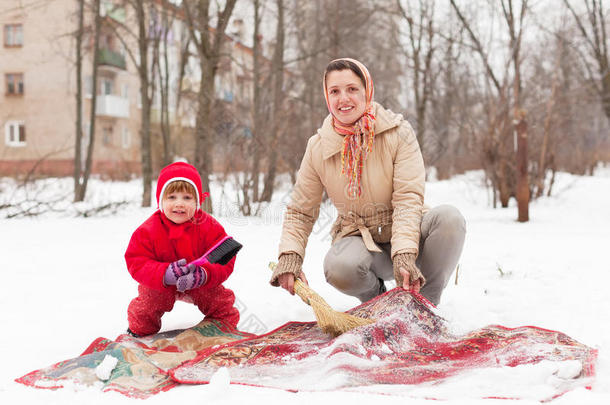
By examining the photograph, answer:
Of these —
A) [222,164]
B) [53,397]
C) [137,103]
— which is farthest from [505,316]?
[137,103]

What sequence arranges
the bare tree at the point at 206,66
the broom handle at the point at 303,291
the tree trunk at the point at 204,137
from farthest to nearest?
the tree trunk at the point at 204,137, the bare tree at the point at 206,66, the broom handle at the point at 303,291

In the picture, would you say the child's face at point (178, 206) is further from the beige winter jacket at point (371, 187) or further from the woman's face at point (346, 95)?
the woman's face at point (346, 95)

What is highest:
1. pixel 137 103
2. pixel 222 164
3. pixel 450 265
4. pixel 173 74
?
pixel 173 74

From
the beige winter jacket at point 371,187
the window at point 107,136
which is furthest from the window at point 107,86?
the beige winter jacket at point 371,187

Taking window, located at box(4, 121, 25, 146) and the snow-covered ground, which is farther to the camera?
window, located at box(4, 121, 25, 146)

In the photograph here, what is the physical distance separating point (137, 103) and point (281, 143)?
1761 centimetres

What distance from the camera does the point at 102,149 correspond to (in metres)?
21.2

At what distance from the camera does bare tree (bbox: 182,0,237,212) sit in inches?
251

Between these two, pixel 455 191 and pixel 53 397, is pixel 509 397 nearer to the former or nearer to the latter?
pixel 53 397

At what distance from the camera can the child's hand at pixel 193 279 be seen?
2.32 meters

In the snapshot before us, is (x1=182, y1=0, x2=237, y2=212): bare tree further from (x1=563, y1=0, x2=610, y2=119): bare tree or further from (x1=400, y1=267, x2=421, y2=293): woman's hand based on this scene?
(x1=563, y1=0, x2=610, y2=119): bare tree

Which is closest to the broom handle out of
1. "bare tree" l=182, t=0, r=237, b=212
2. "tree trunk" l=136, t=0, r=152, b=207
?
"bare tree" l=182, t=0, r=237, b=212

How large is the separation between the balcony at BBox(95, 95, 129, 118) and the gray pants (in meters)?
20.3

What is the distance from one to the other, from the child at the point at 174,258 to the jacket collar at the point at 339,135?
63 cm
